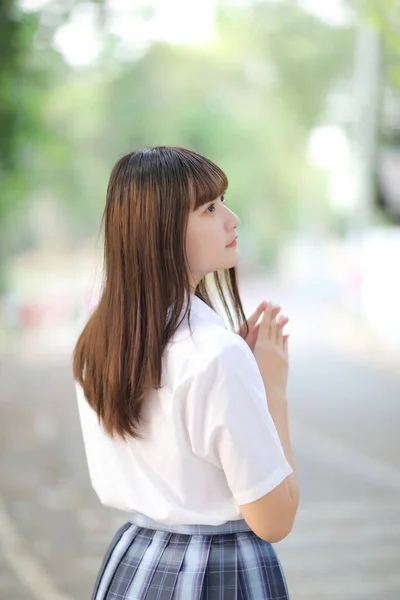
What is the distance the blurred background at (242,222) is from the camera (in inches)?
106

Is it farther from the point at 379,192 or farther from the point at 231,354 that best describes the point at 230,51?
the point at 231,354

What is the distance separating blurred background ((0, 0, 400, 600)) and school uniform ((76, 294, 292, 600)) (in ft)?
0.57

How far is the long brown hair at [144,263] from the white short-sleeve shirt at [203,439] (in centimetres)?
2

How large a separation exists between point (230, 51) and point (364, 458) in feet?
43.9

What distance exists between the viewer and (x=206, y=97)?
15977 millimetres

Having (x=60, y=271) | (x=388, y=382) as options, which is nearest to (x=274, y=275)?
(x=60, y=271)

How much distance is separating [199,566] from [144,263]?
0.96 feet

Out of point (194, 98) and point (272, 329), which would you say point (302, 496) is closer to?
point (272, 329)

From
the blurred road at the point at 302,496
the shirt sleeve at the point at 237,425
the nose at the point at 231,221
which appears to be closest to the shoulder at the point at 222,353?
the shirt sleeve at the point at 237,425

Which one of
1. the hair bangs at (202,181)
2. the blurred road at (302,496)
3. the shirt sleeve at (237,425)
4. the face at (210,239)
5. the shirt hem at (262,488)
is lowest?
the blurred road at (302,496)

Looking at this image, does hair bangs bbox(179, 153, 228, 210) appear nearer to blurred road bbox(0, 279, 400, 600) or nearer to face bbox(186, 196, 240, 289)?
face bbox(186, 196, 240, 289)

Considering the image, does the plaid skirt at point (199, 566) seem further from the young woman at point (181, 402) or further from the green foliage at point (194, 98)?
the green foliage at point (194, 98)

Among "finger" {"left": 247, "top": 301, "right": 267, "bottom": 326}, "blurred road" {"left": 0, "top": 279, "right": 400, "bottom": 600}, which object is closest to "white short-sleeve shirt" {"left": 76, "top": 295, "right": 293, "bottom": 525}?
"finger" {"left": 247, "top": 301, "right": 267, "bottom": 326}

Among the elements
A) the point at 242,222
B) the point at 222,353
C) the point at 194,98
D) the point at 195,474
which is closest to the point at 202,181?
the point at 222,353
